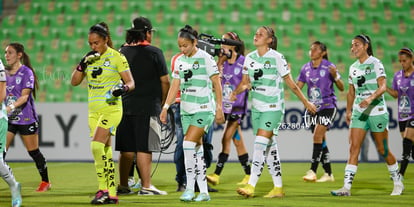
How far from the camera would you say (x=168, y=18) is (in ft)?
62.1

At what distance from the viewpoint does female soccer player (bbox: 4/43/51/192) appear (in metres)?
8.92

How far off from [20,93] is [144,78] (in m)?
1.98

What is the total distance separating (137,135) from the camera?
26.9 ft

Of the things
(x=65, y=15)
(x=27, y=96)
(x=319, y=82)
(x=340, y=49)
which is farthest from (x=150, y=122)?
(x=65, y=15)

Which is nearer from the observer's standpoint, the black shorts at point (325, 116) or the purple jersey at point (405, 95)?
the purple jersey at point (405, 95)

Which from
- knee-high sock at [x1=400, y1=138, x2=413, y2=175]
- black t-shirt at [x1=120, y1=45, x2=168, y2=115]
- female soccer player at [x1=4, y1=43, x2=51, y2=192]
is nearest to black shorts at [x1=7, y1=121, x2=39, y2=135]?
female soccer player at [x1=4, y1=43, x2=51, y2=192]

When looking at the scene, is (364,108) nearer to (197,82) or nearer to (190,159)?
(197,82)

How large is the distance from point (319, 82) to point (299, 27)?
8040mm

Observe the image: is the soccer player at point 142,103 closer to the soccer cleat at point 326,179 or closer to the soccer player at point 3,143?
the soccer player at point 3,143

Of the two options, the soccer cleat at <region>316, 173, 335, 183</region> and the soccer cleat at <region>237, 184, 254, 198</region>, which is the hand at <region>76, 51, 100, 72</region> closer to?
the soccer cleat at <region>237, 184, 254, 198</region>

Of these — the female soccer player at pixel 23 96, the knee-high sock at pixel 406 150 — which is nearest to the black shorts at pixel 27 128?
the female soccer player at pixel 23 96

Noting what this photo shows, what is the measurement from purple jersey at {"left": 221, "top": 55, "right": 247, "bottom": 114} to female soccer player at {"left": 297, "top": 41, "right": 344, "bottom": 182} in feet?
4.12

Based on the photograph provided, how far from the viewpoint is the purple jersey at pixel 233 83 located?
32.6 ft

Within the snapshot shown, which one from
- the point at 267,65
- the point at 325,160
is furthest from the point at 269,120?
the point at 325,160
